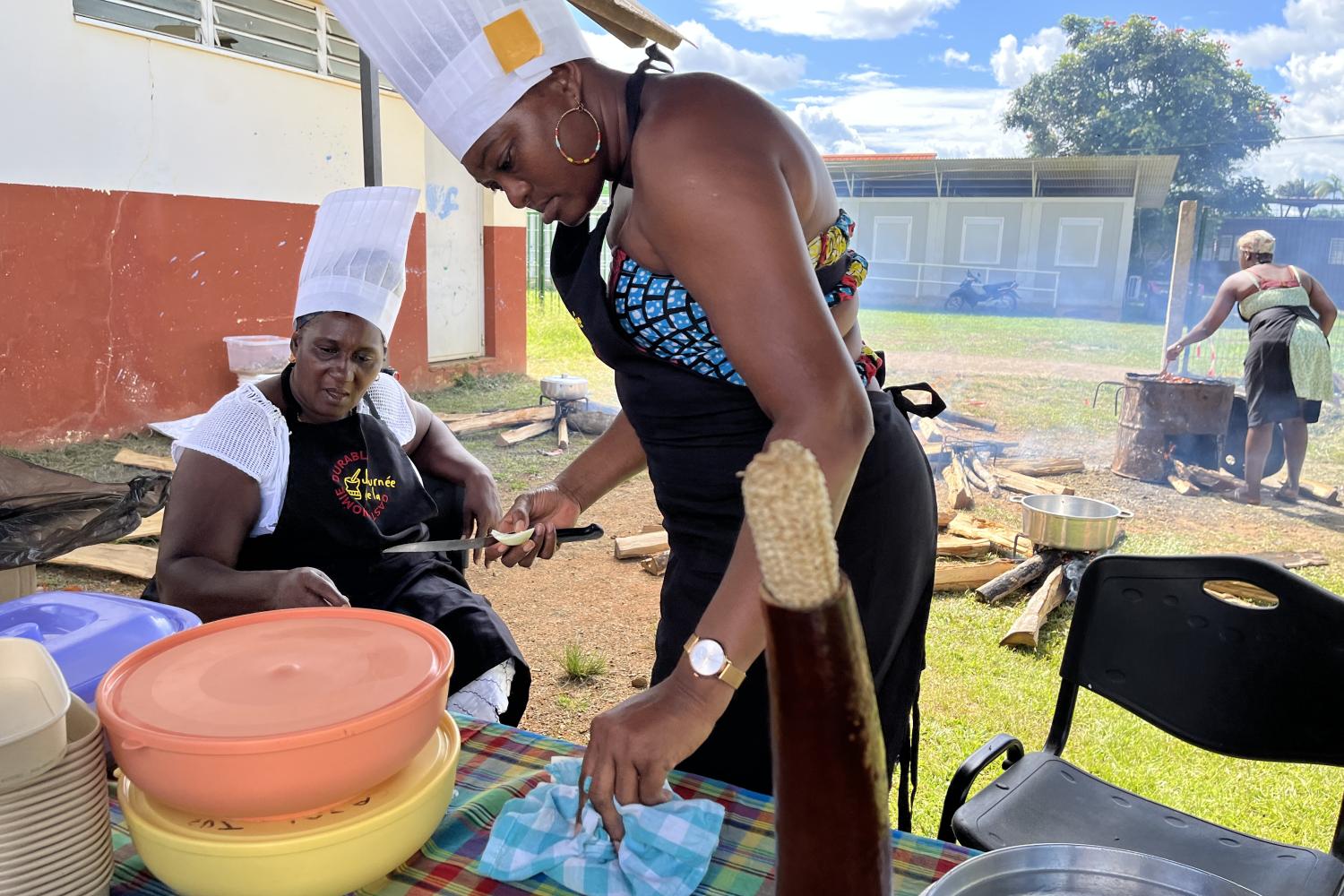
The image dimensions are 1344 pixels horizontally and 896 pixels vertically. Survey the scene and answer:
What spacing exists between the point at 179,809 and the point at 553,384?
838 centimetres

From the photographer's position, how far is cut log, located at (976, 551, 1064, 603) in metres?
5.48

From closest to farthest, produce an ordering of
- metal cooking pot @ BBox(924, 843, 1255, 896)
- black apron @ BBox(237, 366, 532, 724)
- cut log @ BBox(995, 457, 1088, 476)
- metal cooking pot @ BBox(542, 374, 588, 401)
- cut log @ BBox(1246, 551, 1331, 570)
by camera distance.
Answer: metal cooking pot @ BBox(924, 843, 1255, 896) → black apron @ BBox(237, 366, 532, 724) → cut log @ BBox(1246, 551, 1331, 570) → cut log @ BBox(995, 457, 1088, 476) → metal cooking pot @ BBox(542, 374, 588, 401)

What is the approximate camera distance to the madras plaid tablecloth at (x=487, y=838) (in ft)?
3.66

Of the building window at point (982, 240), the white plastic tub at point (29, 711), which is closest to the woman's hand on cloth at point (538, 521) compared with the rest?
the white plastic tub at point (29, 711)

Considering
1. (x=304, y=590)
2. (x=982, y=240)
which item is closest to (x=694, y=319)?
(x=304, y=590)

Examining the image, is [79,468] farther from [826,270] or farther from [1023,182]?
[1023,182]

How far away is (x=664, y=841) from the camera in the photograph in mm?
1114

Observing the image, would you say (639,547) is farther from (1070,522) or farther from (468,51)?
(468,51)

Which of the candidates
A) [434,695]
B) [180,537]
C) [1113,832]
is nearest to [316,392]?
[180,537]

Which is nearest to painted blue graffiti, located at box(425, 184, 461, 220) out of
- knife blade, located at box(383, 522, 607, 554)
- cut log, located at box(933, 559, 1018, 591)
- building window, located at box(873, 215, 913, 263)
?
cut log, located at box(933, 559, 1018, 591)

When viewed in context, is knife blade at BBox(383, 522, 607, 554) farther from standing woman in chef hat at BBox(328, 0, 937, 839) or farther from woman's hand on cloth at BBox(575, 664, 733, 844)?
woman's hand on cloth at BBox(575, 664, 733, 844)

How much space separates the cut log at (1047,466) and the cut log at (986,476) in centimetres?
22

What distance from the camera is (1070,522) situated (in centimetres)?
539

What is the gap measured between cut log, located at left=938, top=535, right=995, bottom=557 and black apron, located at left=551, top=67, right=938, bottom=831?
4557 millimetres
